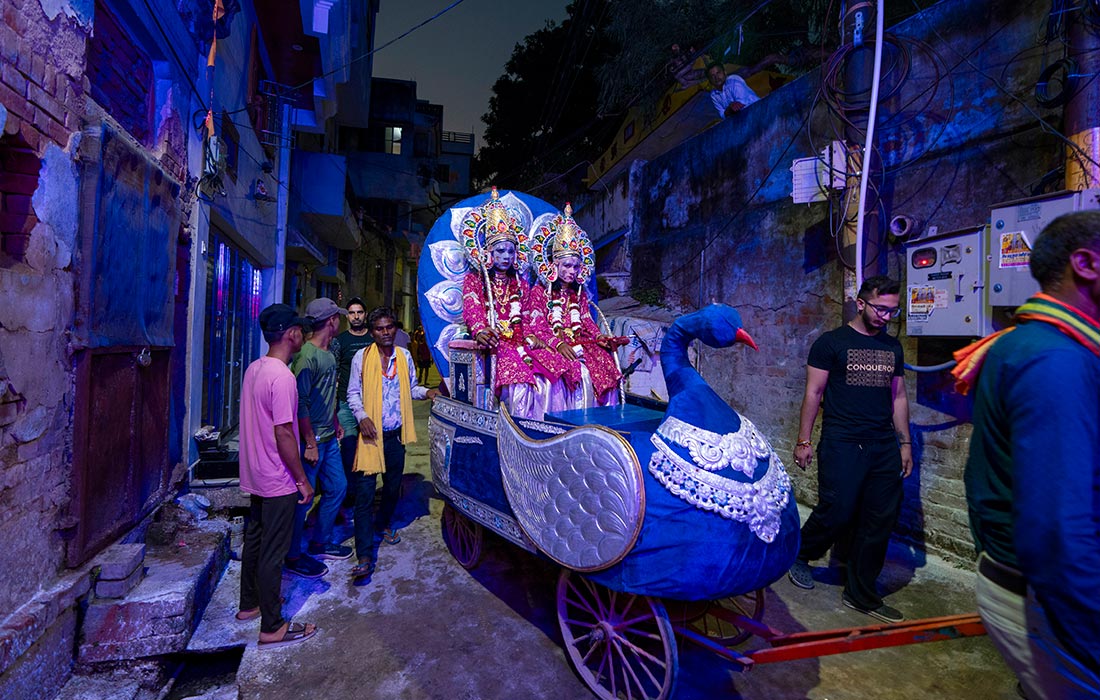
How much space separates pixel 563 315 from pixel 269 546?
2598mm

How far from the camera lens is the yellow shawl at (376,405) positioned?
3898 millimetres

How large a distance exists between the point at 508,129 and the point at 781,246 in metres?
21.4

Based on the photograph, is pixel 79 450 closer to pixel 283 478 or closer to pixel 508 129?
pixel 283 478

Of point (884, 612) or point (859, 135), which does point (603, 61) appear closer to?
point (859, 135)

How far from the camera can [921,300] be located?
13.7 feet

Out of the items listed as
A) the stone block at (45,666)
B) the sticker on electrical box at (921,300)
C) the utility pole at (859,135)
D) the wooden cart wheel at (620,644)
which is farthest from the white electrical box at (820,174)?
the stone block at (45,666)

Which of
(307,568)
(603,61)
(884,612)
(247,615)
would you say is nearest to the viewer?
(247,615)

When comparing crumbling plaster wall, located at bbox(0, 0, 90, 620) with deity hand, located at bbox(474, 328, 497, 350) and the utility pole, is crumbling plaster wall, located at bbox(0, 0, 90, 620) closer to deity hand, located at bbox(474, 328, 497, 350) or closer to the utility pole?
deity hand, located at bbox(474, 328, 497, 350)

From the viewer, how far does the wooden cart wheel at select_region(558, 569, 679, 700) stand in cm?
222

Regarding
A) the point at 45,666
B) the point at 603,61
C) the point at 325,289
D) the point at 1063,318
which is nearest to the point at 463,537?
the point at 45,666

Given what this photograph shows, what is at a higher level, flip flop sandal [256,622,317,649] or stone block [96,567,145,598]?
stone block [96,567,145,598]

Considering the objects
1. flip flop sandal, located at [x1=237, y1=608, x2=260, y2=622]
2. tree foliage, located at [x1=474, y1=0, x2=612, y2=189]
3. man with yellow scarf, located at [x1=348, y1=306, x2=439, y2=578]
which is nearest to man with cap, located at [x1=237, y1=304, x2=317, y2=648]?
flip flop sandal, located at [x1=237, y1=608, x2=260, y2=622]

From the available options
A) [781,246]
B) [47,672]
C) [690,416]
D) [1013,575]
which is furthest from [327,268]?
[1013,575]

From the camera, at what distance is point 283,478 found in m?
2.88
